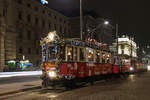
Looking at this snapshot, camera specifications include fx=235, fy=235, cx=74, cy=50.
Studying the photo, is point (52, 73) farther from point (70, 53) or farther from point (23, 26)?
point (23, 26)

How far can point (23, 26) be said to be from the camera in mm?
54062

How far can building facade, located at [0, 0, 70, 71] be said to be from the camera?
145 ft

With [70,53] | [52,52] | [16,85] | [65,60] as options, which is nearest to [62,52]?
[65,60]

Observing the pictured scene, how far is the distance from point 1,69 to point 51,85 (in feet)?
86.1

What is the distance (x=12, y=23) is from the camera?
46.6 meters

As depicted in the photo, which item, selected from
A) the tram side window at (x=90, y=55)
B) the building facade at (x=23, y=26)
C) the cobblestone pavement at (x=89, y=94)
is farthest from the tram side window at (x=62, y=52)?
the building facade at (x=23, y=26)

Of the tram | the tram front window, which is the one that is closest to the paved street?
the tram

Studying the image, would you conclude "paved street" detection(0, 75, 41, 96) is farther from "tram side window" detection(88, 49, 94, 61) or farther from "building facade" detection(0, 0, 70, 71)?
"building facade" detection(0, 0, 70, 71)

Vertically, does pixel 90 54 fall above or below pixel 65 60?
above

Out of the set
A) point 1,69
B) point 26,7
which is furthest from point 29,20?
point 1,69

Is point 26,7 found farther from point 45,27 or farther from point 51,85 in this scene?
point 51,85

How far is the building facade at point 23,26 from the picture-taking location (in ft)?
145

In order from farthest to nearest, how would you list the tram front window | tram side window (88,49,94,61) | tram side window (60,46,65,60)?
tram side window (88,49,94,61) → the tram front window → tram side window (60,46,65,60)

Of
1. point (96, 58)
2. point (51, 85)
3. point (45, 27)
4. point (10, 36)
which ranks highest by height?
point (45, 27)
